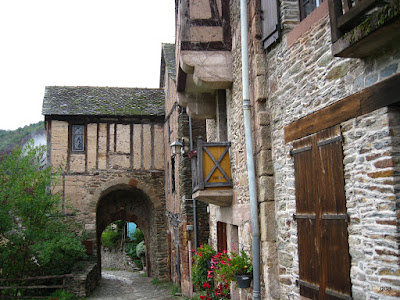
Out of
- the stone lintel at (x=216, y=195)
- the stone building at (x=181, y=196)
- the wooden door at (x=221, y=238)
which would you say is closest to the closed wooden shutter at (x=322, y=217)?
the stone lintel at (x=216, y=195)

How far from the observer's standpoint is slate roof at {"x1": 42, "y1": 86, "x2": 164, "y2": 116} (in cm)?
1628

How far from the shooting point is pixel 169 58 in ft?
53.3

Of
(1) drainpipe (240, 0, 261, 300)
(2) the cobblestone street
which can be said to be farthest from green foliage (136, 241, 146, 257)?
(1) drainpipe (240, 0, 261, 300)

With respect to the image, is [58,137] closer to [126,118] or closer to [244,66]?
[126,118]

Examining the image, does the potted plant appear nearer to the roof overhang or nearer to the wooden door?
the wooden door

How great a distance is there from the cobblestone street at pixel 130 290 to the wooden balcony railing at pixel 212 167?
6.82 m

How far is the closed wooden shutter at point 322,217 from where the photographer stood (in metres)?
4.09

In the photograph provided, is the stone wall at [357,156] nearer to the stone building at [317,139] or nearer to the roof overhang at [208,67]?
the stone building at [317,139]

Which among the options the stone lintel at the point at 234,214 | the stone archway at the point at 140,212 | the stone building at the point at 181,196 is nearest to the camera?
the stone lintel at the point at 234,214

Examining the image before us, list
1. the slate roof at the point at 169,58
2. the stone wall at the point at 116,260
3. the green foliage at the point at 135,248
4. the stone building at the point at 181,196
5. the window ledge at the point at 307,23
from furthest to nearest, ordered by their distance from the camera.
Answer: the stone wall at the point at 116,260
the green foliage at the point at 135,248
the slate roof at the point at 169,58
the stone building at the point at 181,196
the window ledge at the point at 307,23

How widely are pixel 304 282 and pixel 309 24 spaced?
289 centimetres

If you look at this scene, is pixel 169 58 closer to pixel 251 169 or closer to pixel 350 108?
pixel 251 169

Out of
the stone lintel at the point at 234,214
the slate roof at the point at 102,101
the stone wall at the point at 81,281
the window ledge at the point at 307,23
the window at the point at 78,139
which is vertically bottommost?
the stone wall at the point at 81,281

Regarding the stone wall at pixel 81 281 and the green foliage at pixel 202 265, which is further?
the stone wall at pixel 81 281
